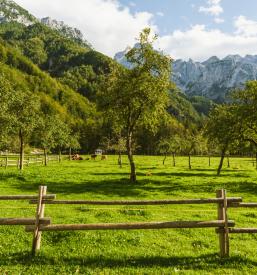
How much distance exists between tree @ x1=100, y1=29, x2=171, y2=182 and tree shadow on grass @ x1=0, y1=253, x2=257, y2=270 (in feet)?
95.8

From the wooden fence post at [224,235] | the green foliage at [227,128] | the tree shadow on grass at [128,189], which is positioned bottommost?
the tree shadow on grass at [128,189]

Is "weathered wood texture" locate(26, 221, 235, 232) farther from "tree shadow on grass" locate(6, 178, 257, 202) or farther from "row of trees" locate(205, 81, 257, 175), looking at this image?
"row of trees" locate(205, 81, 257, 175)

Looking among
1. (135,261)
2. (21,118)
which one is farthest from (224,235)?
(21,118)

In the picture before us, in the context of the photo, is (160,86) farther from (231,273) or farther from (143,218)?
(231,273)

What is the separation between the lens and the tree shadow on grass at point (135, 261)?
13.9 metres

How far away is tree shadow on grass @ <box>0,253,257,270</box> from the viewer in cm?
1388

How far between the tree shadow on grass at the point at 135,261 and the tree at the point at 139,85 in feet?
95.8

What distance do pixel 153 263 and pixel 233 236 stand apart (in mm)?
6229

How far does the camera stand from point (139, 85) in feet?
143

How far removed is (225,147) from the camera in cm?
6169

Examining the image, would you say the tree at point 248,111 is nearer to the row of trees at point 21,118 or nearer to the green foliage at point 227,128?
the green foliage at point 227,128

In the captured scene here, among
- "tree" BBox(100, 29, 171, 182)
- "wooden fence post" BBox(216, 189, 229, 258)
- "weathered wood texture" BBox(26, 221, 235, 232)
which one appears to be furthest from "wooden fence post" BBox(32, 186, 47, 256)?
"tree" BBox(100, 29, 171, 182)

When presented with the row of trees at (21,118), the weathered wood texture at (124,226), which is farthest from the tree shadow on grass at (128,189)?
the weathered wood texture at (124,226)

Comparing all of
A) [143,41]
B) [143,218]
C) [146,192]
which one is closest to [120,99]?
[143,41]
